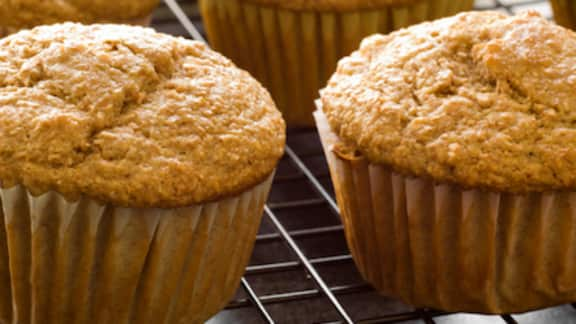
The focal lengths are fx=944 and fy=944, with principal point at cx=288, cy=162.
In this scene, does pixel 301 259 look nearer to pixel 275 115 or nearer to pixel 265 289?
pixel 265 289

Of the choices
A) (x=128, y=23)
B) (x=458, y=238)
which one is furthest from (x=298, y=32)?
(x=458, y=238)

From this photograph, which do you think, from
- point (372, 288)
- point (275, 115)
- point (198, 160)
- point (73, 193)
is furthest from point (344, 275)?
point (73, 193)

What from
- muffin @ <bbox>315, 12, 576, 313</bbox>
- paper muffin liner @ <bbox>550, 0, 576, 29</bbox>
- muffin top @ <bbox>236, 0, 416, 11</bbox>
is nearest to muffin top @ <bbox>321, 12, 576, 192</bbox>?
muffin @ <bbox>315, 12, 576, 313</bbox>

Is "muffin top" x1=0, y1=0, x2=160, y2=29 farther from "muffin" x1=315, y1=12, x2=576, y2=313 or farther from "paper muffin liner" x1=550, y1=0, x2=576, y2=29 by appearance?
"paper muffin liner" x1=550, y1=0, x2=576, y2=29

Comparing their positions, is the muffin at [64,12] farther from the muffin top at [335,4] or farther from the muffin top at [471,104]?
the muffin top at [471,104]

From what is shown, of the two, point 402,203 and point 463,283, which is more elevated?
point 402,203

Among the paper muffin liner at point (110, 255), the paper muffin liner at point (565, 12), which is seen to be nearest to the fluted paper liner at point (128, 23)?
the paper muffin liner at point (110, 255)
